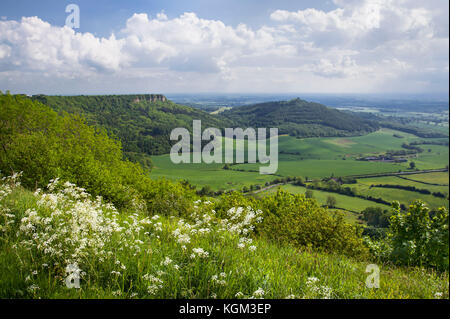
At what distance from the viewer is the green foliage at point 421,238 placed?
331 inches

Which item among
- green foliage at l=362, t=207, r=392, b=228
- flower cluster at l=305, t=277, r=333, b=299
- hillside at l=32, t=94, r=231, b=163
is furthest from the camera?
hillside at l=32, t=94, r=231, b=163

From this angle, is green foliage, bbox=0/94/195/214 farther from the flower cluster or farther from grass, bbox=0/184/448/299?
the flower cluster

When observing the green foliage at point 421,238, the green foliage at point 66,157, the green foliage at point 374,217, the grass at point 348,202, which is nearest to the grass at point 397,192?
the grass at point 348,202

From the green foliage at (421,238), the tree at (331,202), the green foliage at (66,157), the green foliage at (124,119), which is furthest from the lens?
the green foliage at (124,119)

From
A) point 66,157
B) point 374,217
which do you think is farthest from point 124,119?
point 66,157

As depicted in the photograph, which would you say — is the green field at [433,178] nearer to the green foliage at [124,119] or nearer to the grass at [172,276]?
the green foliage at [124,119]

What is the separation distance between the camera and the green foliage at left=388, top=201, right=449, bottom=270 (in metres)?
8.41

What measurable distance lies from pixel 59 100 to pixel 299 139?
575 ft

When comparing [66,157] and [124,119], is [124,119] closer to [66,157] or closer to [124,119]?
[124,119]

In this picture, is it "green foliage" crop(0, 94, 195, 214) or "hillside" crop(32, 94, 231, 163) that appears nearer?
"green foliage" crop(0, 94, 195, 214)

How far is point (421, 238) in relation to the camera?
8.98 m

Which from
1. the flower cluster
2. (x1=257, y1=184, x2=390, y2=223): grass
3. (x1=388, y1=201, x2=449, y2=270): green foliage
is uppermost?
the flower cluster

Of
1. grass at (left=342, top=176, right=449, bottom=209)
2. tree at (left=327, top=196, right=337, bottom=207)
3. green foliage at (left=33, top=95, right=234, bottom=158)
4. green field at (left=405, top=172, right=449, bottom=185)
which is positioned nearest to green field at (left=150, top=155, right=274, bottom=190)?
green foliage at (left=33, top=95, right=234, bottom=158)

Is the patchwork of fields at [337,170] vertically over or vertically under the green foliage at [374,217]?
over
